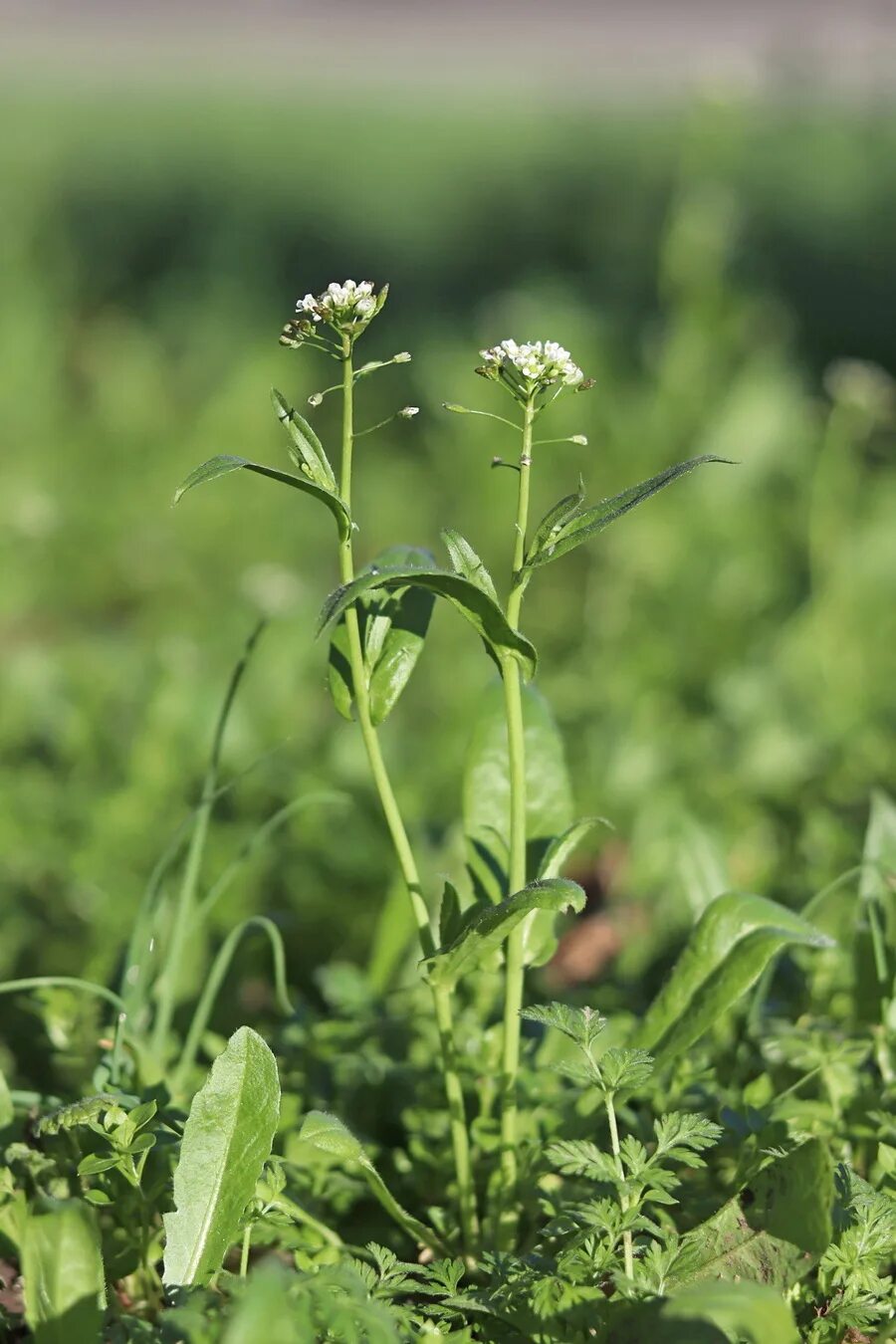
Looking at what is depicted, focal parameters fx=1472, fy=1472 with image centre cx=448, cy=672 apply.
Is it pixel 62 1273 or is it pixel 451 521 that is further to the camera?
pixel 451 521

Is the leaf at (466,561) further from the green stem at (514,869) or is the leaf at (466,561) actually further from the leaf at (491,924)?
the leaf at (491,924)

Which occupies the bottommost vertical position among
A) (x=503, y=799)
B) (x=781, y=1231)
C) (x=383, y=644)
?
(x=781, y=1231)

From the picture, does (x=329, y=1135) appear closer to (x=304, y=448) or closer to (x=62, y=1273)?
(x=62, y=1273)

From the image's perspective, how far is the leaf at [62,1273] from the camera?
3.79ft

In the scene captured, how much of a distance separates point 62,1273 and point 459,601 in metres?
0.63

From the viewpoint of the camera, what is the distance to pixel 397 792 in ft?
8.07

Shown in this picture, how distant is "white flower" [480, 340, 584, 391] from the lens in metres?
1.17

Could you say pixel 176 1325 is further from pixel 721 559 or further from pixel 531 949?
pixel 721 559

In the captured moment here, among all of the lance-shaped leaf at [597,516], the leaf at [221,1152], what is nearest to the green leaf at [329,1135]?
the leaf at [221,1152]

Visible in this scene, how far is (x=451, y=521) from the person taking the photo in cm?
410

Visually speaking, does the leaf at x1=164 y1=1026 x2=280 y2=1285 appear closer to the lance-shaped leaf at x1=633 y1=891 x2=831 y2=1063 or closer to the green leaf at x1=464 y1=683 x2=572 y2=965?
the green leaf at x1=464 y1=683 x2=572 y2=965

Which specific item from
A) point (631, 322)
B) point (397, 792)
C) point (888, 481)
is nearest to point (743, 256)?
point (631, 322)

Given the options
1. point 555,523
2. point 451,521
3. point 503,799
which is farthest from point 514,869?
point 451,521

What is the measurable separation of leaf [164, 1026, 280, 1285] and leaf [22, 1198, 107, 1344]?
122 millimetres
